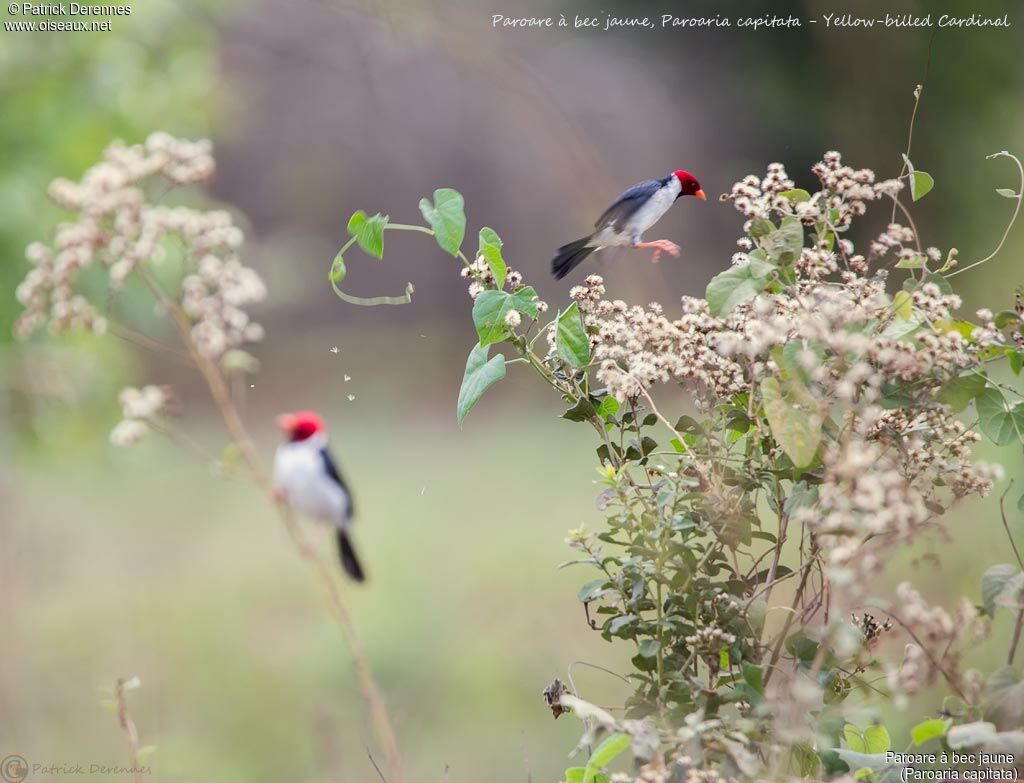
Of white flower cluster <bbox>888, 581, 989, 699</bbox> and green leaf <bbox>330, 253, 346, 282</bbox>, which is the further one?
green leaf <bbox>330, 253, 346, 282</bbox>

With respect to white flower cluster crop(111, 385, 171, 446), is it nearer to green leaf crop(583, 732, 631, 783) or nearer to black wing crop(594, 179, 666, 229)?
green leaf crop(583, 732, 631, 783)

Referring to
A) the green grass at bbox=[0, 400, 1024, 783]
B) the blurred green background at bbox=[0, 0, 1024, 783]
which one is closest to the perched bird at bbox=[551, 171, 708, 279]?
the green grass at bbox=[0, 400, 1024, 783]

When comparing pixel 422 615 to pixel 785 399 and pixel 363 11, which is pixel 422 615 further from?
pixel 785 399

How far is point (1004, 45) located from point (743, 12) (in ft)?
4.27

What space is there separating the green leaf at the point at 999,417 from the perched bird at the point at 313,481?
54 centimetres

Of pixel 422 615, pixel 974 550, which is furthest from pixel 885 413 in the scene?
pixel 422 615

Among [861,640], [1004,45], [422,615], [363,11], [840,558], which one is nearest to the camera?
[840,558]

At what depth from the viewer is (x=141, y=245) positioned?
66 centimetres

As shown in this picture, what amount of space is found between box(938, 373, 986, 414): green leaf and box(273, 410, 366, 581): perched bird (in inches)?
19.4

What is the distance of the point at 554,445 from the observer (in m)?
5.90

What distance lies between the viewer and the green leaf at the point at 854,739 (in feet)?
3.24

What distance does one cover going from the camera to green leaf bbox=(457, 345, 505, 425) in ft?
2.84

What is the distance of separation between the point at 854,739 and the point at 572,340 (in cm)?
51
